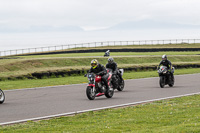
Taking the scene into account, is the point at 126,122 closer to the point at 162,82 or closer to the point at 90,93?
the point at 90,93

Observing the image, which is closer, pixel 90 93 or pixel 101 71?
pixel 90 93

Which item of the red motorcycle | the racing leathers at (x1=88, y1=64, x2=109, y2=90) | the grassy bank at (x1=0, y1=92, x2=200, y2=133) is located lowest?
the grassy bank at (x1=0, y1=92, x2=200, y2=133)

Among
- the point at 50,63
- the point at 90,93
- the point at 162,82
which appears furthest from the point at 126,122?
the point at 50,63

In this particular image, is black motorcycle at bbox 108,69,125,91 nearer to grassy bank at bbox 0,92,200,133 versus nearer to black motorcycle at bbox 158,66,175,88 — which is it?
black motorcycle at bbox 158,66,175,88

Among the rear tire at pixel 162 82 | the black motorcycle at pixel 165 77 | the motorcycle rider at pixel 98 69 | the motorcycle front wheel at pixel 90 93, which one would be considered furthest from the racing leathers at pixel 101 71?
the black motorcycle at pixel 165 77

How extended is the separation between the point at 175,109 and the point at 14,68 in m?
24.3

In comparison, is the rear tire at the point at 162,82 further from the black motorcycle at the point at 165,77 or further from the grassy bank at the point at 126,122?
the grassy bank at the point at 126,122

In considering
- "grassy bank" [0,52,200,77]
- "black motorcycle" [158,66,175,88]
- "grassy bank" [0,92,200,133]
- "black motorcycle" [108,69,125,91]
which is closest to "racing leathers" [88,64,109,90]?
"black motorcycle" [108,69,125,91]

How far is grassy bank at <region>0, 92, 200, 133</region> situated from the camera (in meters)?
7.98

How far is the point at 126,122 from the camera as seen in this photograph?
8898 millimetres

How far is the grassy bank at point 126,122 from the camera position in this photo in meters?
7.98

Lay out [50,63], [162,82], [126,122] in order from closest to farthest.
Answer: [126,122] < [162,82] < [50,63]

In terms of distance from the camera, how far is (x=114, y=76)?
57.7 ft

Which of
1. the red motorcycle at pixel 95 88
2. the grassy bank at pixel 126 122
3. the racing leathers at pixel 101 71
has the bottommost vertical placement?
the grassy bank at pixel 126 122
